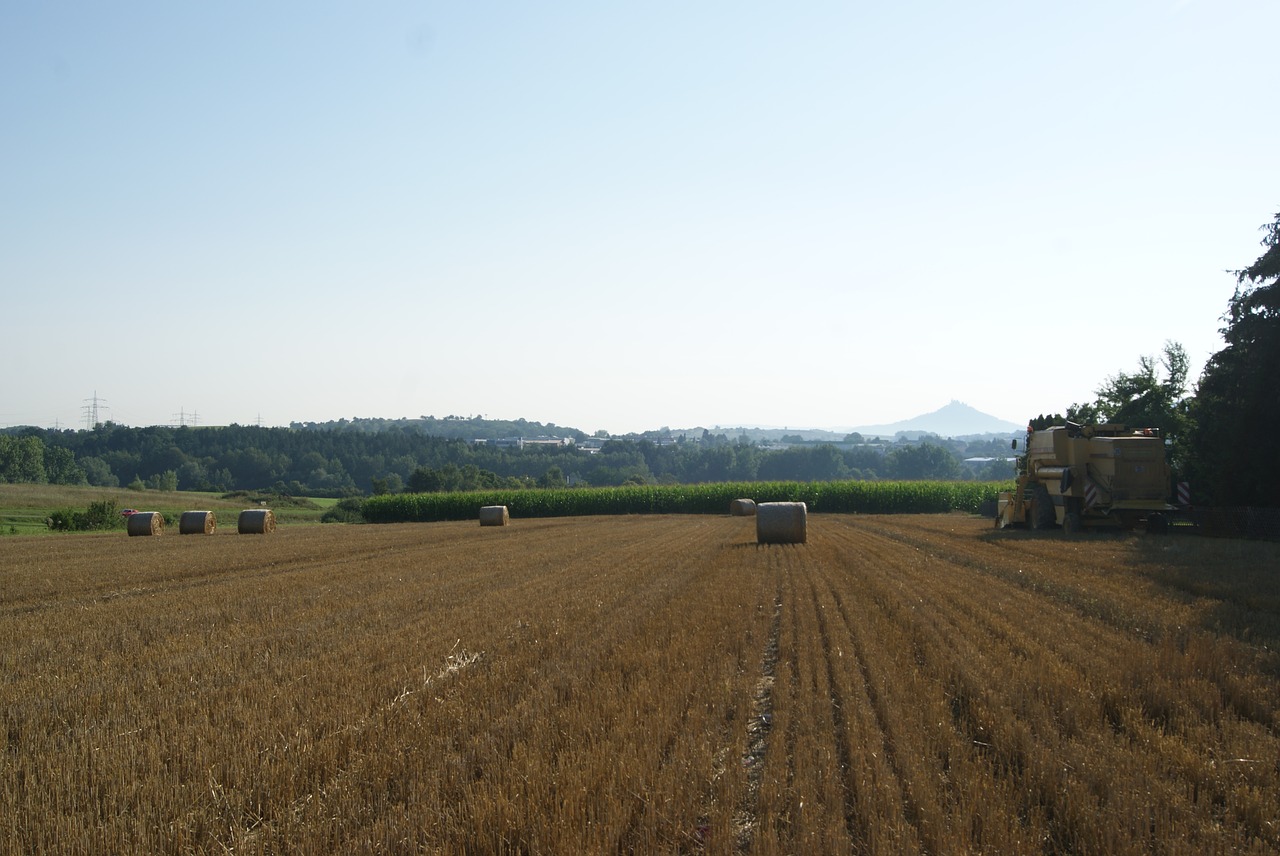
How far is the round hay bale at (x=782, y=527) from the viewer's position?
25109 millimetres

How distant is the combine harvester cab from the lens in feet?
82.7

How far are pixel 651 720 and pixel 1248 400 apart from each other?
986 inches

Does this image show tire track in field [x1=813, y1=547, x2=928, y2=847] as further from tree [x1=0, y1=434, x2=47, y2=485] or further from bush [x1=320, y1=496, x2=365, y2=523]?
tree [x1=0, y1=434, x2=47, y2=485]

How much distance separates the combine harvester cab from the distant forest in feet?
262

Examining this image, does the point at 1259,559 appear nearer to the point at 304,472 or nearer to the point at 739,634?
the point at 739,634

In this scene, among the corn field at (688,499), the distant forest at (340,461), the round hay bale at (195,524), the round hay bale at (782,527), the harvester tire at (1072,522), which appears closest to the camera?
the round hay bale at (782,527)

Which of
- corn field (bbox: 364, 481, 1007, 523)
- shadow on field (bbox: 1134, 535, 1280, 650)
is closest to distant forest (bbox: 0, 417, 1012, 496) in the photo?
corn field (bbox: 364, 481, 1007, 523)

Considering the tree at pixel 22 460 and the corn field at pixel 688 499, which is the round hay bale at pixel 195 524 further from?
the tree at pixel 22 460

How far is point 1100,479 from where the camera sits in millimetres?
25703

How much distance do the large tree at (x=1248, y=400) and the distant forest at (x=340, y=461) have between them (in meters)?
81.6

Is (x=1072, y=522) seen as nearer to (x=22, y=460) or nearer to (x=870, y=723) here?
(x=870, y=723)

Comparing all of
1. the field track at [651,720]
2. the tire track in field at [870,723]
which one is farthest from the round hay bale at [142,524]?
the tire track in field at [870,723]

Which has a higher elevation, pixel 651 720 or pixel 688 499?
pixel 651 720

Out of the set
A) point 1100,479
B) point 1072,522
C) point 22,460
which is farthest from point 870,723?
point 22,460
